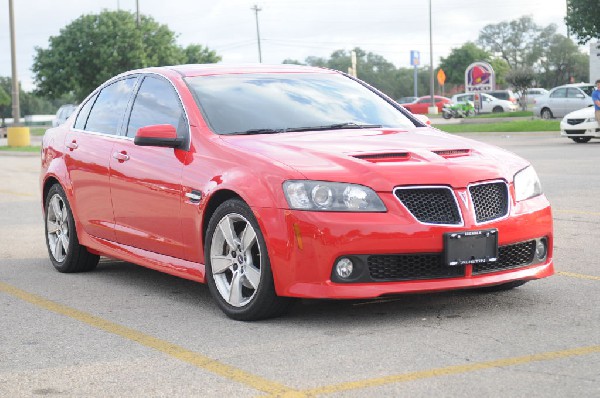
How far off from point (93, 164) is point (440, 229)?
3181mm

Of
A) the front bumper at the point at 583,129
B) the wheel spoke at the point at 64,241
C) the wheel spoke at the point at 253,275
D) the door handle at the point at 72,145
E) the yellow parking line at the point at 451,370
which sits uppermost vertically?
the door handle at the point at 72,145

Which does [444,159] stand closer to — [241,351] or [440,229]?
[440,229]

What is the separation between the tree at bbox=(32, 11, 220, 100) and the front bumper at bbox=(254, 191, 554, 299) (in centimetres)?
5754

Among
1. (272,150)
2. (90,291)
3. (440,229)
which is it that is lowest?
(90,291)

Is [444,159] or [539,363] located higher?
[444,159]

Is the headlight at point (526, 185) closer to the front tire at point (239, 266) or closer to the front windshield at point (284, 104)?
the front windshield at point (284, 104)

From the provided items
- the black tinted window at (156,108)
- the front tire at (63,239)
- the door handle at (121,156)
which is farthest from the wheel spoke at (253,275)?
the front tire at (63,239)

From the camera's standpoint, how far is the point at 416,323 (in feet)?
19.7

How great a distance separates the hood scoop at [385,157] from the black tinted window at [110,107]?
8.32ft

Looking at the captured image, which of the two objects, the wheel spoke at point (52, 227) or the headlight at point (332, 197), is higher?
the headlight at point (332, 197)

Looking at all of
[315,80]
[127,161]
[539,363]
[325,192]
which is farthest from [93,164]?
[539,363]

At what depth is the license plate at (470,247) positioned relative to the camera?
232 inches

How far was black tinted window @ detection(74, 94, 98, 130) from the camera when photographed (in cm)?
873

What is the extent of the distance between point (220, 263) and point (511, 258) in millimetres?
1721
